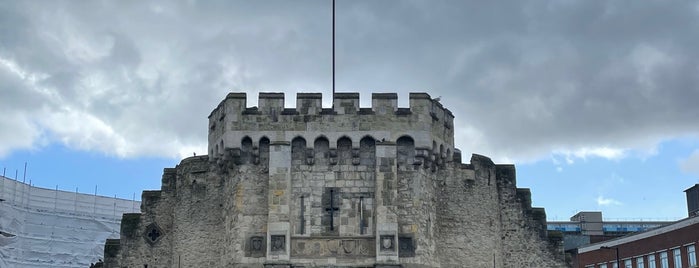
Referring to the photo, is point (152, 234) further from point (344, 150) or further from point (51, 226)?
point (51, 226)

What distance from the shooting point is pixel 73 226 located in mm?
60281

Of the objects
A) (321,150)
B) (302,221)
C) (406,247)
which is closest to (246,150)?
(321,150)

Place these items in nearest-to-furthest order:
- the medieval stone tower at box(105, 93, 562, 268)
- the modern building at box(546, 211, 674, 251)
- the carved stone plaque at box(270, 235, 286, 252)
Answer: the carved stone plaque at box(270, 235, 286, 252)
the medieval stone tower at box(105, 93, 562, 268)
the modern building at box(546, 211, 674, 251)

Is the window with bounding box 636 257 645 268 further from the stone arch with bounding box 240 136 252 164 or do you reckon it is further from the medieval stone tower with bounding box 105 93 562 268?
the stone arch with bounding box 240 136 252 164

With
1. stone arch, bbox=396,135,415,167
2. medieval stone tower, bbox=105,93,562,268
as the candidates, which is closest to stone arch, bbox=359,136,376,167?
medieval stone tower, bbox=105,93,562,268

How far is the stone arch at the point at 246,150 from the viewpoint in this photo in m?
32.8

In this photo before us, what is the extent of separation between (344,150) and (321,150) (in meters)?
0.85

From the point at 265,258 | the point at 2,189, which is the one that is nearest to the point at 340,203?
the point at 265,258

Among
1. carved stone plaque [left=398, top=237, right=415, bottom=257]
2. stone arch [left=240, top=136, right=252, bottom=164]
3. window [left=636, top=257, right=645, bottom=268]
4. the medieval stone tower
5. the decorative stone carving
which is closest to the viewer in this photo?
carved stone plaque [left=398, top=237, right=415, bottom=257]

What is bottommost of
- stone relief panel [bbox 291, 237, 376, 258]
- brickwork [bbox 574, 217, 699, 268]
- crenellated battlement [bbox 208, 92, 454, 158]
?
stone relief panel [bbox 291, 237, 376, 258]

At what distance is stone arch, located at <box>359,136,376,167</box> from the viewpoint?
32.3 m

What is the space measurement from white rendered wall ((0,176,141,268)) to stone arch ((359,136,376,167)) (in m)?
31.9

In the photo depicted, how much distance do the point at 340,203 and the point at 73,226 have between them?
34.3 m

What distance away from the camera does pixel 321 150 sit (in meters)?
32.5
